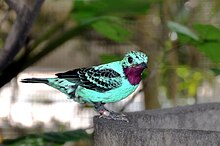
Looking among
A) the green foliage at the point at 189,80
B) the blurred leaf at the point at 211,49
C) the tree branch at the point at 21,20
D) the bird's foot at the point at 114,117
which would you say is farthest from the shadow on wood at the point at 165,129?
the green foliage at the point at 189,80

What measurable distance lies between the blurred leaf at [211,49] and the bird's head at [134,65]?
0.89 feet

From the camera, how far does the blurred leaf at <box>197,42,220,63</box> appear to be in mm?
803

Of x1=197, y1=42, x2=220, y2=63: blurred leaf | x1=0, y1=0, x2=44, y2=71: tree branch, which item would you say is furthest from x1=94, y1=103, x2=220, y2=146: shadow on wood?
x1=0, y1=0, x2=44, y2=71: tree branch

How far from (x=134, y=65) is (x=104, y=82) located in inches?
1.6

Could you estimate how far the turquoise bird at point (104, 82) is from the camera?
1.83 ft

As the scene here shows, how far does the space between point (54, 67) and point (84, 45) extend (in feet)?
0.34

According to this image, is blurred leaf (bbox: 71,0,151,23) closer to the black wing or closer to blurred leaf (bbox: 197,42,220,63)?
blurred leaf (bbox: 197,42,220,63)

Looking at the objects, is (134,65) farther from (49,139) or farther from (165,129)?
(49,139)

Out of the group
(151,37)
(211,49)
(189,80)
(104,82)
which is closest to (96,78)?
(104,82)

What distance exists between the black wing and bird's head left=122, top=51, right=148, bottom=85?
13 millimetres

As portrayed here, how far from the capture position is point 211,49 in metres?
0.81

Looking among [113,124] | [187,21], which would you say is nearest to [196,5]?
[187,21]

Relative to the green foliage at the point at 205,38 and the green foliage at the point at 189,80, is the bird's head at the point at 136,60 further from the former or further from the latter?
the green foliage at the point at 189,80

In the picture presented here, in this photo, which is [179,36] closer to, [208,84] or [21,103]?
[208,84]
